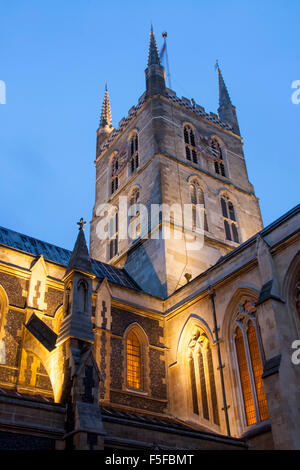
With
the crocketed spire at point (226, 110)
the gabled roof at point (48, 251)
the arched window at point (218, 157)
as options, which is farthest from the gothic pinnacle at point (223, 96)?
the gabled roof at point (48, 251)

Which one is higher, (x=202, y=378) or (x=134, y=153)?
(x=134, y=153)

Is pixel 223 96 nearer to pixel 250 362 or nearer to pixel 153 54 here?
pixel 153 54

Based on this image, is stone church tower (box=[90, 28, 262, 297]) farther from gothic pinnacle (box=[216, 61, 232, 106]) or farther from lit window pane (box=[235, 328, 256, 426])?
lit window pane (box=[235, 328, 256, 426])

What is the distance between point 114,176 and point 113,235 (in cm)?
564

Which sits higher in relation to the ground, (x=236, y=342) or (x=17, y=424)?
(x=236, y=342)

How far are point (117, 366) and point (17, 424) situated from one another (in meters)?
8.42

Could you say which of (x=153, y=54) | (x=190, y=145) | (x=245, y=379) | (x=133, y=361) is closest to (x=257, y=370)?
(x=245, y=379)

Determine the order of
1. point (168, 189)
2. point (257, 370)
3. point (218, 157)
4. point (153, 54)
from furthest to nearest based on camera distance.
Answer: point (153, 54)
point (218, 157)
point (168, 189)
point (257, 370)

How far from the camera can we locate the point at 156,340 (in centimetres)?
2236

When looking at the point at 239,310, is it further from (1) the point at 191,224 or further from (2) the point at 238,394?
(1) the point at 191,224

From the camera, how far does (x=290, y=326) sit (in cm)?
1642

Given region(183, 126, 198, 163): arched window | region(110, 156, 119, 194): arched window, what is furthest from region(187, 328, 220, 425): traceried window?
region(110, 156, 119, 194): arched window

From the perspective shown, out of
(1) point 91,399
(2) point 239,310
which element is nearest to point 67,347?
(1) point 91,399

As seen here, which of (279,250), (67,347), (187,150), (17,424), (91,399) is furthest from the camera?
(187,150)
